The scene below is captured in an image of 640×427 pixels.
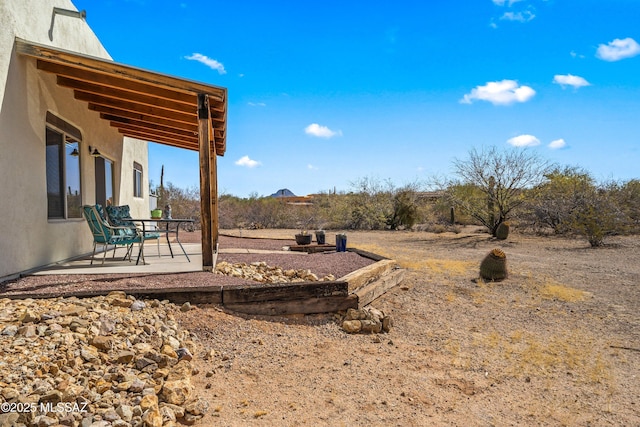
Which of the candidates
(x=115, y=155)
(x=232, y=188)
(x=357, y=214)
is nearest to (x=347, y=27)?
(x=115, y=155)

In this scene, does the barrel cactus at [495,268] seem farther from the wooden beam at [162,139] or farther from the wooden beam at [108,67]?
the wooden beam at [162,139]

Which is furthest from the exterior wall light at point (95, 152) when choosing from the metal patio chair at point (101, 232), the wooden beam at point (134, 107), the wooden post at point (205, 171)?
the wooden post at point (205, 171)

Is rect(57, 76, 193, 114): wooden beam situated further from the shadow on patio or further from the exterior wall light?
the shadow on patio

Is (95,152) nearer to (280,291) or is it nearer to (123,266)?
(123,266)

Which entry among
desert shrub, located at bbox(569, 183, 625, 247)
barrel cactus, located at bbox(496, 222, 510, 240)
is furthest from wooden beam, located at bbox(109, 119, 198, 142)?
desert shrub, located at bbox(569, 183, 625, 247)

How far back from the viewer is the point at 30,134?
4.77 meters

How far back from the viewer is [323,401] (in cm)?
276

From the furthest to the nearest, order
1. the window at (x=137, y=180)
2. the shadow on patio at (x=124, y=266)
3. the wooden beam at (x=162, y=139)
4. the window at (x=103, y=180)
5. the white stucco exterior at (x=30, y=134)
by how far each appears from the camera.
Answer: the window at (x=137, y=180) → the wooden beam at (x=162, y=139) → the window at (x=103, y=180) → the shadow on patio at (x=124, y=266) → the white stucco exterior at (x=30, y=134)

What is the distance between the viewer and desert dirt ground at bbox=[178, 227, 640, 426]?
264cm

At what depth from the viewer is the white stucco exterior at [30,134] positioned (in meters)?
4.23

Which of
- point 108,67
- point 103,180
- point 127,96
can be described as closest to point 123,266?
point 127,96

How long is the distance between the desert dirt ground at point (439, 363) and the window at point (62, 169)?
3331 mm

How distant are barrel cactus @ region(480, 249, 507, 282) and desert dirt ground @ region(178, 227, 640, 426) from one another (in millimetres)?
751

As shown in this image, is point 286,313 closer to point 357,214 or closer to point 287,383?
point 287,383
